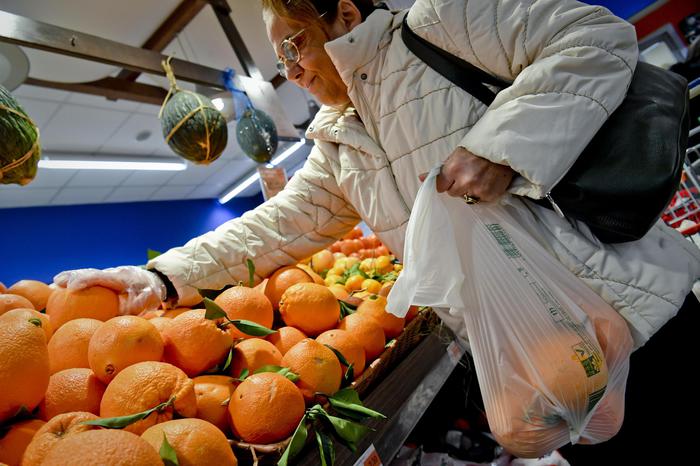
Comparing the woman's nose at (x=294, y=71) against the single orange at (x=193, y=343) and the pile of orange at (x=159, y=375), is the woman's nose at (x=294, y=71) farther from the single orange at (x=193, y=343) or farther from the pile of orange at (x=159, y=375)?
the single orange at (x=193, y=343)

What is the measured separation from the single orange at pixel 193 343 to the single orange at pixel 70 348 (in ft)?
0.48

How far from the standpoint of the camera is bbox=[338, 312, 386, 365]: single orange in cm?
106

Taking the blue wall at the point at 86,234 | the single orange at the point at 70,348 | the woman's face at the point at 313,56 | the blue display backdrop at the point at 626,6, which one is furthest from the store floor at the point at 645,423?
the blue wall at the point at 86,234

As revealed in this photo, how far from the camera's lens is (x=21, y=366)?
2.01ft

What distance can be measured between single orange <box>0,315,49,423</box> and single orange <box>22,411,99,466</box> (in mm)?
80

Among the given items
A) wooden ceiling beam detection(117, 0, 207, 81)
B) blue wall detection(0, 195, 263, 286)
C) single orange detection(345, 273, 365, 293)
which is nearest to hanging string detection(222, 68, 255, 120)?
wooden ceiling beam detection(117, 0, 207, 81)

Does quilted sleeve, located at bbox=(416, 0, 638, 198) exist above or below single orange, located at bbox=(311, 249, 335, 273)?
above

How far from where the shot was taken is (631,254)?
82 cm

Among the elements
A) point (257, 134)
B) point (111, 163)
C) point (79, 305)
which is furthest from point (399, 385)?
point (111, 163)

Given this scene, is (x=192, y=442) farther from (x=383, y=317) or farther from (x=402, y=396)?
(x=383, y=317)

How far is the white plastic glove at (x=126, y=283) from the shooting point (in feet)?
3.32

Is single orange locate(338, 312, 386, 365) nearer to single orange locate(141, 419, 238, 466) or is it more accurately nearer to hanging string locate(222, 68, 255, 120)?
single orange locate(141, 419, 238, 466)

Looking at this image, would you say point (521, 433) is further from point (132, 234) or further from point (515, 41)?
point (132, 234)

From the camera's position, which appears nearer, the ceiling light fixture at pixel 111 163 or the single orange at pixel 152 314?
the single orange at pixel 152 314
